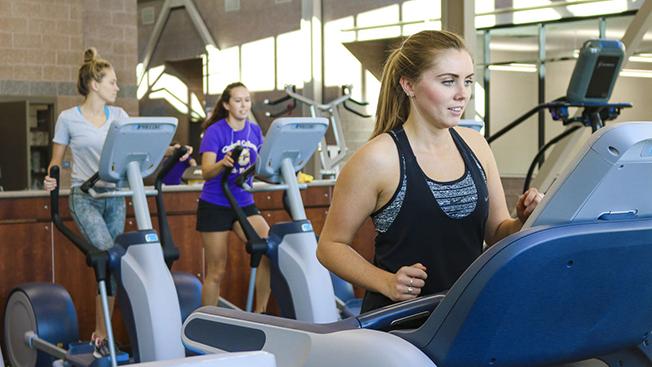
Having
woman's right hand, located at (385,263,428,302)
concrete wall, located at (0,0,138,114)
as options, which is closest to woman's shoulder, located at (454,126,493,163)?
woman's right hand, located at (385,263,428,302)

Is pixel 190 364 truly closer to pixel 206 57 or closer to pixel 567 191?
pixel 567 191

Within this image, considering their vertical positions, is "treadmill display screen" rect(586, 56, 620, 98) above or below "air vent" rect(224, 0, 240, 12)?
below

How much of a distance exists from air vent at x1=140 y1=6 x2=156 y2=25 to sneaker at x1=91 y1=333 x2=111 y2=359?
926 centimetres

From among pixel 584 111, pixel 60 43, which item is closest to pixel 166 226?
pixel 584 111

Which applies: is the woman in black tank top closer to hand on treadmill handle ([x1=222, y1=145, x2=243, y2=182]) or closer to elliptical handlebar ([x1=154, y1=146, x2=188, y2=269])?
elliptical handlebar ([x1=154, y1=146, x2=188, y2=269])

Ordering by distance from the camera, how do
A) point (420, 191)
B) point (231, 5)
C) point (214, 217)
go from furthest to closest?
point (231, 5)
point (214, 217)
point (420, 191)

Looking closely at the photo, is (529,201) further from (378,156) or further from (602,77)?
(602,77)

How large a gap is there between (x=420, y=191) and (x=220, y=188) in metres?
3.28

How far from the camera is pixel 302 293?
4.84 meters

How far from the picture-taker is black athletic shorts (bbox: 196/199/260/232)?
207 inches

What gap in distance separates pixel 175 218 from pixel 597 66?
95.9 inches

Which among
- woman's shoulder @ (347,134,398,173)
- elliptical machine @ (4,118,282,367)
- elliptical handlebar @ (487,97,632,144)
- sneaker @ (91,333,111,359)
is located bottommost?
sneaker @ (91,333,111,359)

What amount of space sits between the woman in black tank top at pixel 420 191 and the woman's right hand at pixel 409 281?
0.14 ft

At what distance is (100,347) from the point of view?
Result: 187 inches
